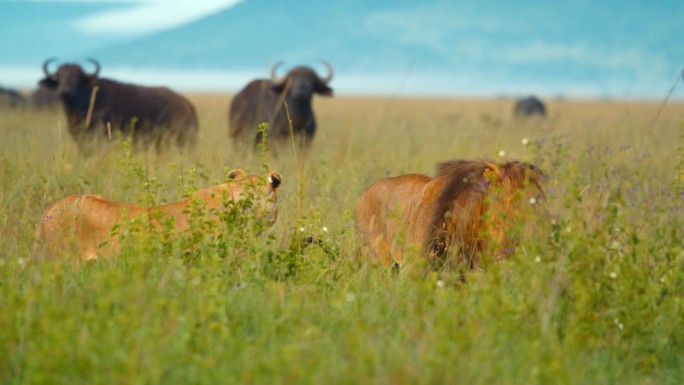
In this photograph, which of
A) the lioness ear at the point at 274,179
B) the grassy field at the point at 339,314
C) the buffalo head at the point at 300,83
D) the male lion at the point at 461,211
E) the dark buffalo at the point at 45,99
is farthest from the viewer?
the dark buffalo at the point at 45,99

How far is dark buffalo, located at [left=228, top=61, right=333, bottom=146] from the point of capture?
14.1 meters

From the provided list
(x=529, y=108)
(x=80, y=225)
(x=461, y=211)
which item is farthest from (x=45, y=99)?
(x=461, y=211)

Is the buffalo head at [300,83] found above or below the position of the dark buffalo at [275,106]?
above

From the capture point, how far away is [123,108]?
570 inches

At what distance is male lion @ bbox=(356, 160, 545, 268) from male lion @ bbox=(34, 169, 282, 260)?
2.44 ft

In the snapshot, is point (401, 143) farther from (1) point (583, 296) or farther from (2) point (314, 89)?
(1) point (583, 296)

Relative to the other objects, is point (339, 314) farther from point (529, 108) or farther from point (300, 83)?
point (529, 108)

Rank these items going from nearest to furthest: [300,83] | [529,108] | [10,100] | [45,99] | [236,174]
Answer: [236,174]
[300,83]
[10,100]
[45,99]
[529,108]

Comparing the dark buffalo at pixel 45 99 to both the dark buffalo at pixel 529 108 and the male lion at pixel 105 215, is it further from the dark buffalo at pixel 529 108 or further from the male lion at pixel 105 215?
the male lion at pixel 105 215

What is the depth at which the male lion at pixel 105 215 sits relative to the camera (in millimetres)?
6156

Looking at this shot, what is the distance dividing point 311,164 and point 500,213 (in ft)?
20.8

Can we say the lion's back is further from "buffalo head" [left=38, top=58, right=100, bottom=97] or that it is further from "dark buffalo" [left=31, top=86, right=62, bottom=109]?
"dark buffalo" [left=31, top=86, right=62, bottom=109]

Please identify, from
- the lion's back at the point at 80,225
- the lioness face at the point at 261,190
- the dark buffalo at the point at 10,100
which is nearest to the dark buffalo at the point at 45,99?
the dark buffalo at the point at 10,100

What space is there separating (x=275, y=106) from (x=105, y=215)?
8.26m
